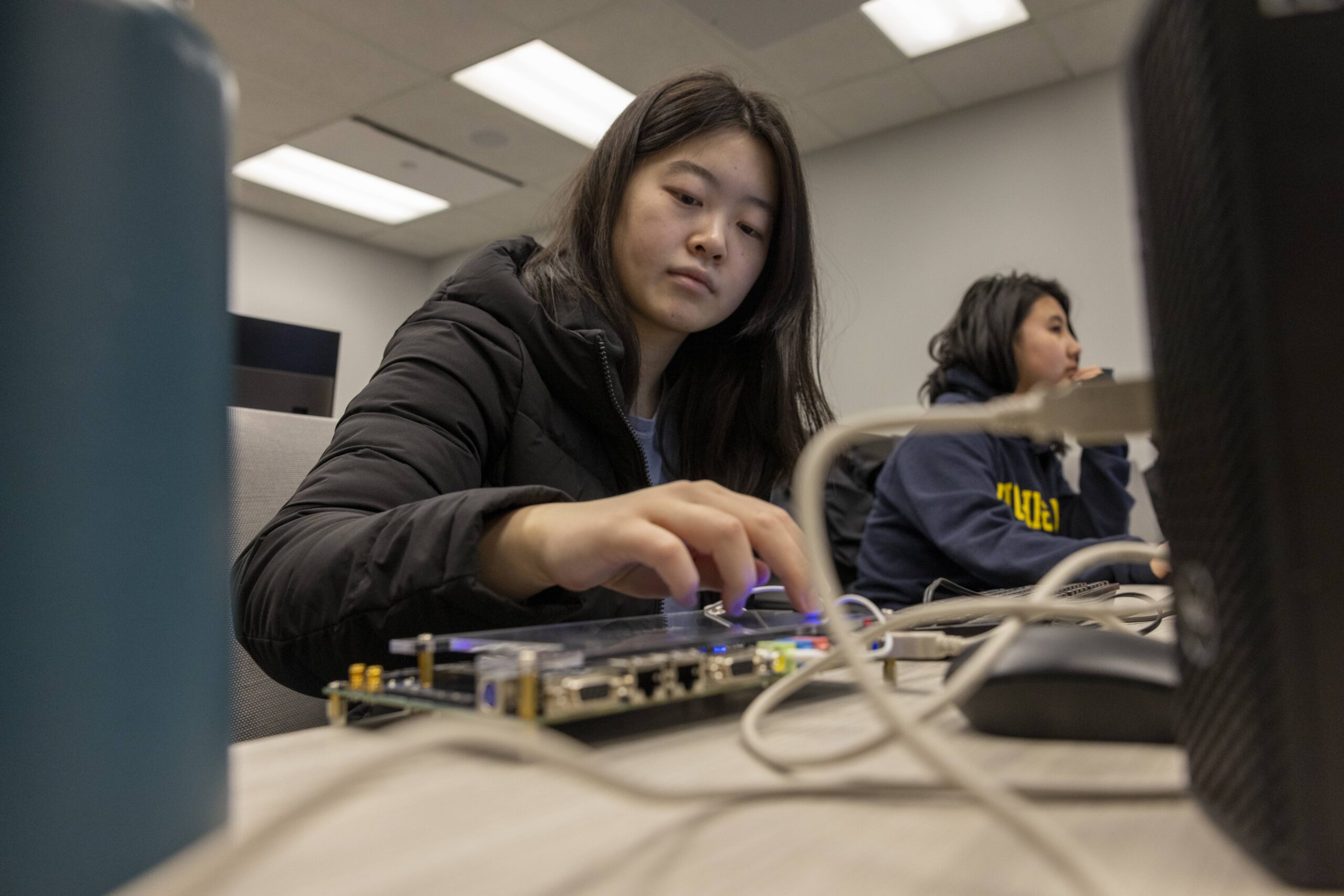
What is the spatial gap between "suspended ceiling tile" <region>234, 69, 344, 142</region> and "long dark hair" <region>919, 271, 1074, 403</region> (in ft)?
7.17

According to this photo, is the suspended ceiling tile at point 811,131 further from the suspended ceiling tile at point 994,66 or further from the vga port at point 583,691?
the vga port at point 583,691

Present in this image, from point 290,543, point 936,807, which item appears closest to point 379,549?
point 290,543

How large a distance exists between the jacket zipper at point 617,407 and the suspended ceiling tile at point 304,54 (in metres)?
2.13

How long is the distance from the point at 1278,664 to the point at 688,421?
86 cm

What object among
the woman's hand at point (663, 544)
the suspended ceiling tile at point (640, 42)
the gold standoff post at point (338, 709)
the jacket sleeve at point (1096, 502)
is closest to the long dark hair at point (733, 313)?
the woman's hand at point (663, 544)

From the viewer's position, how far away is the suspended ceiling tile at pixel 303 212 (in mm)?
3701

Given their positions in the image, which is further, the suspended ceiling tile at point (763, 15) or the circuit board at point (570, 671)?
the suspended ceiling tile at point (763, 15)

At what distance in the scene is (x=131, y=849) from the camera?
0.15 meters

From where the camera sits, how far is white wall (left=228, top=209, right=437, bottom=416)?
396 centimetres

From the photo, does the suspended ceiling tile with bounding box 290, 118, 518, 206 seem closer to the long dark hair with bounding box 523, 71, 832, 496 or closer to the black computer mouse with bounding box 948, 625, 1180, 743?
the long dark hair with bounding box 523, 71, 832, 496

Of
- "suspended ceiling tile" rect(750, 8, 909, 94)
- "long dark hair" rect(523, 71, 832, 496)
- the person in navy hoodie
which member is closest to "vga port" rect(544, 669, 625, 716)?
"long dark hair" rect(523, 71, 832, 496)

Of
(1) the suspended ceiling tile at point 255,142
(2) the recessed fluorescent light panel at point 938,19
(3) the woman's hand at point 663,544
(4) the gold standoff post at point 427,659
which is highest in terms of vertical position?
(1) the suspended ceiling tile at point 255,142

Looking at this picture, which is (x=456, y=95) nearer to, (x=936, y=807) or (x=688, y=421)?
(x=688, y=421)

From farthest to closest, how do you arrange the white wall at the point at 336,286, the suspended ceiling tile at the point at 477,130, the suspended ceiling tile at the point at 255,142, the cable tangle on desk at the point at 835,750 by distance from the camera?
1. the white wall at the point at 336,286
2. the suspended ceiling tile at the point at 255,142
3. the suspended ceiling tile at the point at 477,130
4. the cable tangle on desk at the point at 835,750
